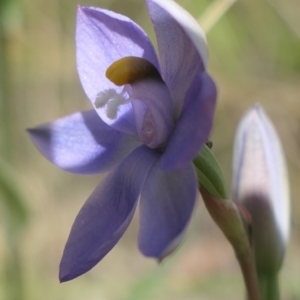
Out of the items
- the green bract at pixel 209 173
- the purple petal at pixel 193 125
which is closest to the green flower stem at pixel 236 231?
the green bract at pixel 209 173

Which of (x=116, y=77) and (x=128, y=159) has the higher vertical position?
(x=116, y=77)

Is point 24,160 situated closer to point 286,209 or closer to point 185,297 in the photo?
point 185,297

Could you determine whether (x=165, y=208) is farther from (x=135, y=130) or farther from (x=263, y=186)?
(x=263, y=186)

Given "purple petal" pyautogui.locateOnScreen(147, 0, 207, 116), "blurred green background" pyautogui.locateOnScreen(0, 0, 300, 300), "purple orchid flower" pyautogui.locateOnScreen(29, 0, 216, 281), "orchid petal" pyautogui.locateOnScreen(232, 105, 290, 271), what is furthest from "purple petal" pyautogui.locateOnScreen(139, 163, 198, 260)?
"blurred green background" pyautogui.locateOnScreen(0, 0, 300, 300)

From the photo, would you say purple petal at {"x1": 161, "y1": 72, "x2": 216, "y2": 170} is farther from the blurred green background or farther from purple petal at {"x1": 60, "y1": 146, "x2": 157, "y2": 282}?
the blurred green background

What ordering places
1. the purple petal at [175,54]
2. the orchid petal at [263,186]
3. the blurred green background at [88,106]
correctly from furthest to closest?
the blurred green background at [88,106] → the orchid petal at [263,186] → the purple petal at [175,54]

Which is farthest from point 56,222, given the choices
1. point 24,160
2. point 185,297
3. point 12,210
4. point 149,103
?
point 149,103

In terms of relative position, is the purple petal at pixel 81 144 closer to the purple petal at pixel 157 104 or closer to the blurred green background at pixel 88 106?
the purple petal at pixel 157 104
